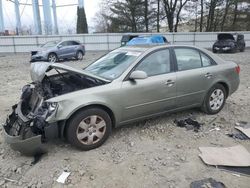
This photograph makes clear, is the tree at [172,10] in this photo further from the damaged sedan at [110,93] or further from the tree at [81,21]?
the damaged sedan at [110,93]

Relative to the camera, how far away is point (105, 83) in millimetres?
3799

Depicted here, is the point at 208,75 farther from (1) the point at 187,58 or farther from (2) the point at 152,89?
(2) the point at 152,89

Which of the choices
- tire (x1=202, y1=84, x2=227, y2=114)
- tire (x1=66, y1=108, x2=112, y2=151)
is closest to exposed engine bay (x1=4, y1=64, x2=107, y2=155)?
tire (x1=66, y1=108, x2=112, y2=151)

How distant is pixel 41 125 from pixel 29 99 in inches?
39.0

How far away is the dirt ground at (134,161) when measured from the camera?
308 cm

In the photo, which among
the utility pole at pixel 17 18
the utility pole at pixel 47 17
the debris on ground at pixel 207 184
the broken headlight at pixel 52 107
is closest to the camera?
the debris on ground at pixel 207 184

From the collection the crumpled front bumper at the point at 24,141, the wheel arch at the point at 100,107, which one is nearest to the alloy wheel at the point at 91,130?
the wheel arch at the point at 100,107

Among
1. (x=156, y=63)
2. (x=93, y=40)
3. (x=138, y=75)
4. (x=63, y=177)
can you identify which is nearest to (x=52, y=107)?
(x=63, y=177)

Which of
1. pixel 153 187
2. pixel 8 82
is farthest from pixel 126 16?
pixel 153 187

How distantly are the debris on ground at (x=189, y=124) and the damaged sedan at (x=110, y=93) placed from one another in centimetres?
27

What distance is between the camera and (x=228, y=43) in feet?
69.5

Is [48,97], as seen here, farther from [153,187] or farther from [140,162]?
[153,187]

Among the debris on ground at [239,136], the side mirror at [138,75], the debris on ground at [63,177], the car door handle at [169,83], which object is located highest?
the side mirror at [138,75]

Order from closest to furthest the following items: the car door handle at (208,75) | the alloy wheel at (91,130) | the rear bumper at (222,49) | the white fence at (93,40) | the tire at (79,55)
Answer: the alloy wheel at (91,130)
the car door handle at (208,75)
the tire at (79,55)
the rear bumper at (222,49)
the white fence at (93,40)
